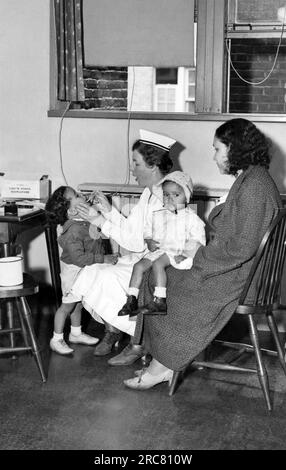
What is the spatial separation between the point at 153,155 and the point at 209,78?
0.84m

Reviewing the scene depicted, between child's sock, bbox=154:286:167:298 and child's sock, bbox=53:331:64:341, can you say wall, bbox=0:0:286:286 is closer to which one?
child's sock, bbox=53:331:64:341

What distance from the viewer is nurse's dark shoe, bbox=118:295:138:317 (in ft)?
11.3

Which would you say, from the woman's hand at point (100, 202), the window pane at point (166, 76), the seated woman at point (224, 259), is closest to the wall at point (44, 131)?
the woman's hand at point (100, 202)

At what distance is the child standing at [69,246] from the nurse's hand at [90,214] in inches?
4.5

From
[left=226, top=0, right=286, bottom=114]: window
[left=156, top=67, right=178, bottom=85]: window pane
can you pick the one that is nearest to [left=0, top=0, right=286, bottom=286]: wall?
[left=226, top=0, right=286, bottom=114]: window

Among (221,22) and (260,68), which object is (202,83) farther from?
(260,68)

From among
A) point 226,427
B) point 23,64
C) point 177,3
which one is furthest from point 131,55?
point 226,427

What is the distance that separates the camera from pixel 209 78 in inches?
173

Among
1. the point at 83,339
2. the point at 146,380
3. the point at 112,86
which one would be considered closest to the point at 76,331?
the point at 83,339

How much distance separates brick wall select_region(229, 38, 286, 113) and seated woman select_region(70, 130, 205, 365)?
4061 millimetres

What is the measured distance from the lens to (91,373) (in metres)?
3.64

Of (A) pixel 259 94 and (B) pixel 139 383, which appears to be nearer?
(B) pixel 139 383

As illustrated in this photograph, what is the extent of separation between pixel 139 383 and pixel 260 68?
519 centimetres

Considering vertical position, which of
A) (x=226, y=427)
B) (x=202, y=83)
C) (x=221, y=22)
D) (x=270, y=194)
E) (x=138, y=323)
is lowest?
(x=226, y=427)
